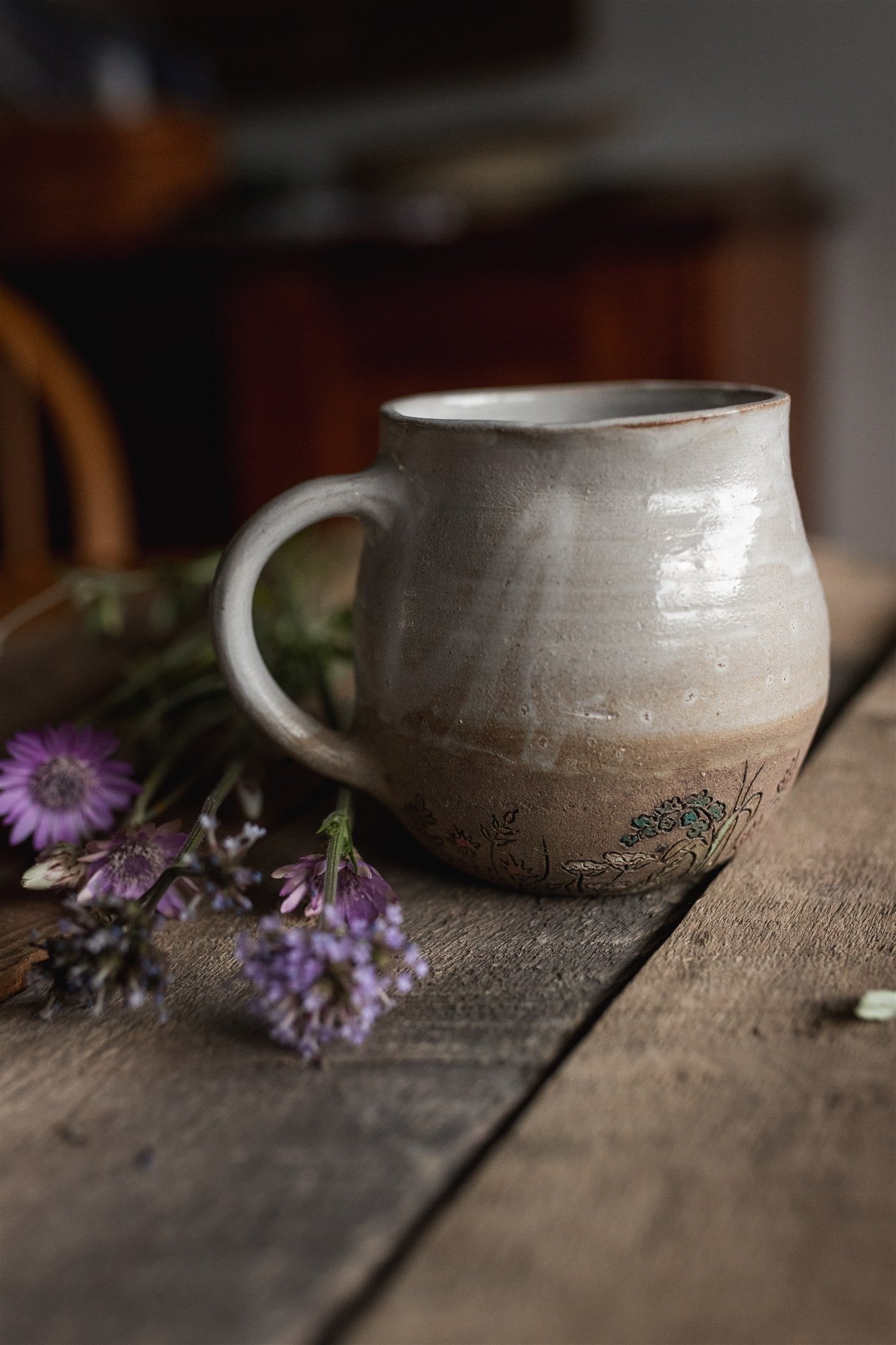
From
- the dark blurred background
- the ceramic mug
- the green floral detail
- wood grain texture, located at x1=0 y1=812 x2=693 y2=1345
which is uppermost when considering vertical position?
the dark blurred background

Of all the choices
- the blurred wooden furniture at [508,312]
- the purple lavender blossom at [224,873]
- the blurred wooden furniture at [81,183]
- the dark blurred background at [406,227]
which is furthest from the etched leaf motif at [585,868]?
the blurred wooden furniture at [81,183]

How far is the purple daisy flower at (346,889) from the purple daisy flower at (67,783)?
10 centimetres

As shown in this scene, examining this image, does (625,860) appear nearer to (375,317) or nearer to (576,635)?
(576,635)

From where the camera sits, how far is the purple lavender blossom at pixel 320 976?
341 millimetres

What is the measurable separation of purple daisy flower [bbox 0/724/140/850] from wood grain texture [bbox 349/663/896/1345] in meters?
0.23

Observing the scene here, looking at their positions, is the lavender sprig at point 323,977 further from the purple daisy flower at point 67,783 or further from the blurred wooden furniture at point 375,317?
the blurred wooden furniture at point 375,317

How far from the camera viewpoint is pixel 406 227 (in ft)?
5.76

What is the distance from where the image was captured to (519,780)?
0.42m

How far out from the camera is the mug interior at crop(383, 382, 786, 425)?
0.51 m

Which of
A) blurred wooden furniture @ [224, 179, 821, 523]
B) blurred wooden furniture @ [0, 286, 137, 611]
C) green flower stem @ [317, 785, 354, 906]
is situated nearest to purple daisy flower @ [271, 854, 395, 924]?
green flower stem @ [317, 785, 354, 906]

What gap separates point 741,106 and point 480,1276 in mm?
2277

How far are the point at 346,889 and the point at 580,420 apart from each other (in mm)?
248

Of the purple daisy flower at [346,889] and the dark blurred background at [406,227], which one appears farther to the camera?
the dark blurred background at [406,227]

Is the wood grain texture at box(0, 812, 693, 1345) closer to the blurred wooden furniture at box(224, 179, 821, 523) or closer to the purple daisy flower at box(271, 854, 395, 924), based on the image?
the purple daisy flower at box(271, 854, 395, 924)
